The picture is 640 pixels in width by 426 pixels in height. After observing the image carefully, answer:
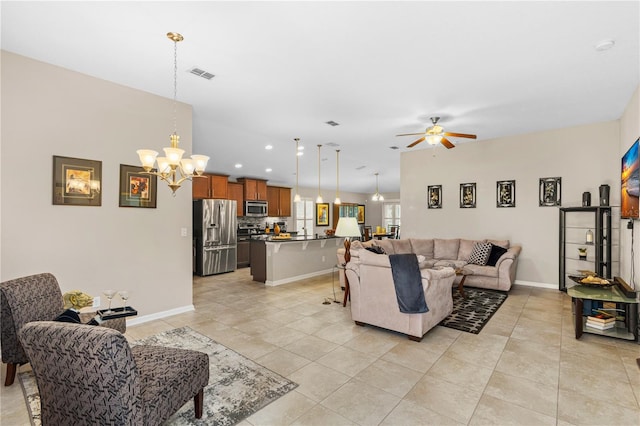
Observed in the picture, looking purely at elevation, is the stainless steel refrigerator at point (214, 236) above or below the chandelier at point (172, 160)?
below

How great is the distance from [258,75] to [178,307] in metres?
3.32

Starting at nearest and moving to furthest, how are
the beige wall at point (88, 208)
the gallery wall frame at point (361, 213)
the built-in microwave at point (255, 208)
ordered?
the beige wall at point (88, 208) < the built-in microwave at point (255, 208) < the gallery wall frame at point (361, 213)

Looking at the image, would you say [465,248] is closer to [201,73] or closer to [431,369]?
[431,369]

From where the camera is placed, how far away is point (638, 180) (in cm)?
347

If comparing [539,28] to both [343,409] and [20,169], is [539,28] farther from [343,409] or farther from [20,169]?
[20,169]

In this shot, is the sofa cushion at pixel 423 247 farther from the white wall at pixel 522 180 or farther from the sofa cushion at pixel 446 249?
the white wall at pixel 522 180

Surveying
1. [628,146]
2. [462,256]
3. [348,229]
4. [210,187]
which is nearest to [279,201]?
[210,187]

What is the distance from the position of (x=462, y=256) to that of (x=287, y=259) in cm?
360

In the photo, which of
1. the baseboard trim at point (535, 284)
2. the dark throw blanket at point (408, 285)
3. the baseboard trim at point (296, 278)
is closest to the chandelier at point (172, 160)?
the dark throw blanket at point (408, 285)

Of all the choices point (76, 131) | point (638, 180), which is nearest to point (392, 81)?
point (638, 180)

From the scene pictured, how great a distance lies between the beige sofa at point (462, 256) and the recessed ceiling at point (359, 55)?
2.32m

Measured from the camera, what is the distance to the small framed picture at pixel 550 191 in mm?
5754

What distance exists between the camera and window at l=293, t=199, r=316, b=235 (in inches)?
440

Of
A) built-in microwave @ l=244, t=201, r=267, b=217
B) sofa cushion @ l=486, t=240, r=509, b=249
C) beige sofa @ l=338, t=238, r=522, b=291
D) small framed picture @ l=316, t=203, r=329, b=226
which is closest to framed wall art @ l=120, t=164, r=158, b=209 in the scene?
beige sofa @ l=338, t=238, r=522, b=291
